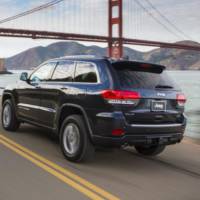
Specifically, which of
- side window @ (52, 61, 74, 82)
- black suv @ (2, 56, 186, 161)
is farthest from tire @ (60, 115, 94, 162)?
side window @ (52, 61, 74, 82)

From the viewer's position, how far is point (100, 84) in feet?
19.2

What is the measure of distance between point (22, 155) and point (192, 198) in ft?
9.84

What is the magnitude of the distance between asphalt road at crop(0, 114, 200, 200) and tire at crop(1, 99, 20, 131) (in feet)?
3.61

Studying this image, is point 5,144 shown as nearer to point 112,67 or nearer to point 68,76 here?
point 68,76

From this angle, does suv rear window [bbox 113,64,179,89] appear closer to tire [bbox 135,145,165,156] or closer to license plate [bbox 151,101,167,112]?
license plate [bbox 151,101,167,112]

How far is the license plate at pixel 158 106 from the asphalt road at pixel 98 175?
2.93 feet

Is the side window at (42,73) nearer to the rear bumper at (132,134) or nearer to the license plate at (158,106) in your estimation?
the rear bumper at (132,134)

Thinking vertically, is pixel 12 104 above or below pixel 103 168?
above

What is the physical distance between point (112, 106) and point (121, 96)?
0.18 meters

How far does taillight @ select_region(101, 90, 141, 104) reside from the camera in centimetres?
560

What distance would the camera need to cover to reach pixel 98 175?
5516 millimetres

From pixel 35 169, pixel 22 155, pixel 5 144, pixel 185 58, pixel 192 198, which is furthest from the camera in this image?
pixel 185 58

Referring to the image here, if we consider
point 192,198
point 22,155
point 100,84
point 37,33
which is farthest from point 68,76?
point 37,33

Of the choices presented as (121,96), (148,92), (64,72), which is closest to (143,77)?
(148,92)
